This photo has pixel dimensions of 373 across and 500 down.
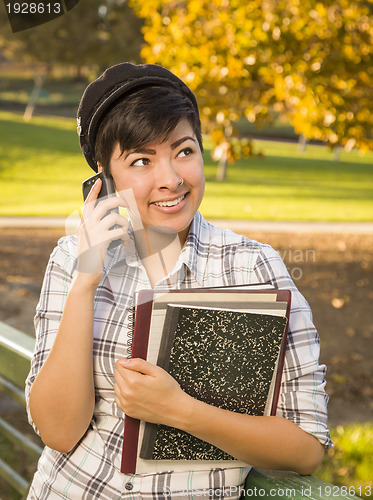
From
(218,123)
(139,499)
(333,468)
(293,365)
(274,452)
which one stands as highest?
(218,123)

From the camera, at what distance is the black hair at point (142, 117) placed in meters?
1.42

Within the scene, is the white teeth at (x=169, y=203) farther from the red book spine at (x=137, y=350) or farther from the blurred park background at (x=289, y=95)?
the blurred park background at (x=289, y=95)

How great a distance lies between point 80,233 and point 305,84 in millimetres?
3992

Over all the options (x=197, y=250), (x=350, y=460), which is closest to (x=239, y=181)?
(x=350, y=460)

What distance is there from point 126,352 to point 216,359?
0.85 ft

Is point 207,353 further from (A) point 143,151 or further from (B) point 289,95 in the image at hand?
(B) point 289,95

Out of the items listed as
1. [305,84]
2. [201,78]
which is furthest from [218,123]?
[305,84]

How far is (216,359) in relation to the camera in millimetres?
1265

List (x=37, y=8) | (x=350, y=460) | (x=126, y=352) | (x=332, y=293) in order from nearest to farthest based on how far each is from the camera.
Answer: (x=126, y=352)
(x=37, y=8)
(x=350, y=460)
(x=332, y=293)

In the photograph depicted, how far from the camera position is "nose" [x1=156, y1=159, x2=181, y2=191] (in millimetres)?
1396

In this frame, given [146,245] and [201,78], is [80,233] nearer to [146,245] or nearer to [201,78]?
[146,245]

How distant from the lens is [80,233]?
139 centimetres

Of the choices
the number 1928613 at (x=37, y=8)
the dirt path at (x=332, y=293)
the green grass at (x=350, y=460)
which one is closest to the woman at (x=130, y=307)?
the number 1928613 at (x=37, y=8)

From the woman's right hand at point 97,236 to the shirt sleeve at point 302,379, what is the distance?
40cm
